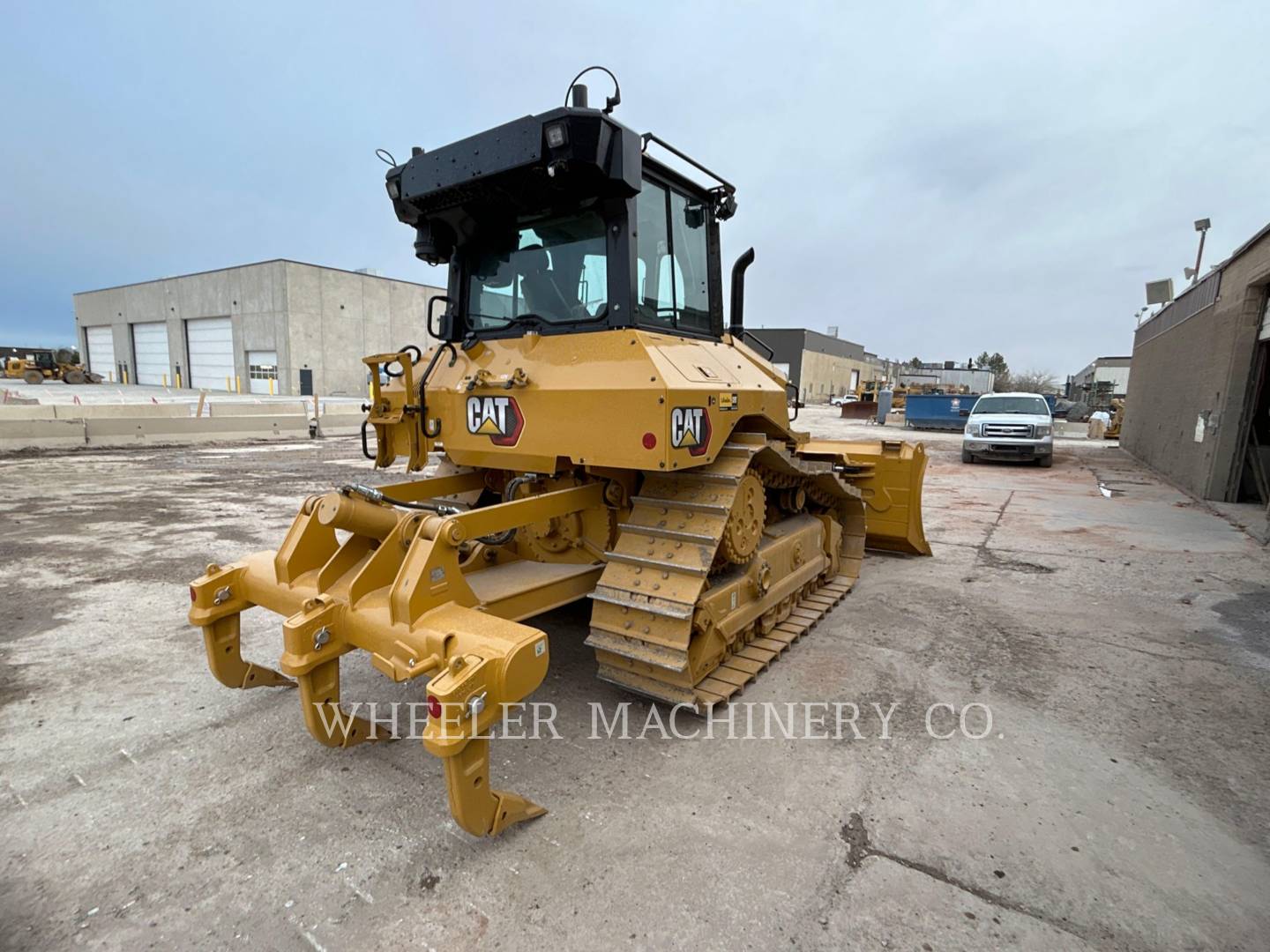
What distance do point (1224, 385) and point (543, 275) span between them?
1169 centimetres

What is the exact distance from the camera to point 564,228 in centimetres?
361

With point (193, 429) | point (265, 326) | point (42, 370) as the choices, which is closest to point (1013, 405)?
point (193, 429)

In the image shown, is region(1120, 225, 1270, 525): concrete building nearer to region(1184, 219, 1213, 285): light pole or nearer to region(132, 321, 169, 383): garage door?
region(1184, 219, 1213, 285): light pole

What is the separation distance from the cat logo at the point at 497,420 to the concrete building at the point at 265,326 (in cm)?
3534

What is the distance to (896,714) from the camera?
3416 millimetres

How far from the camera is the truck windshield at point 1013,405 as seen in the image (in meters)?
15.8

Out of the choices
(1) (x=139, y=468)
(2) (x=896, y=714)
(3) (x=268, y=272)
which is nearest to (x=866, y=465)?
(2) (x=896, y=714)

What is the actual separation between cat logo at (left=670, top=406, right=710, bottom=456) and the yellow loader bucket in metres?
3.08

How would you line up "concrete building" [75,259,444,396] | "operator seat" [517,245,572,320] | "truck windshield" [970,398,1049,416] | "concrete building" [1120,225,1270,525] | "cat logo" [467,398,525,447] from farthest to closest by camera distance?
"concrete building" [75,259,444,396]
"truck windshield" [970,398,1049,416]
"concrete building" [1120,225,1270,525]
"operator seat" [517,245,572,320]
"cat logo" [467,398,525,447]

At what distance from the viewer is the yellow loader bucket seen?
6.30 metres

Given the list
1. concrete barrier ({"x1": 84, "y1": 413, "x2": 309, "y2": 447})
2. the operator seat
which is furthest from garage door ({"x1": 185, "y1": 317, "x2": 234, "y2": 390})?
the operator seat

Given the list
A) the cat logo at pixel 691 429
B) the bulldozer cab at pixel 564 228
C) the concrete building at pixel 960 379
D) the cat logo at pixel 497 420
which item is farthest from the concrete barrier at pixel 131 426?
the concrete building at pixel 960 379

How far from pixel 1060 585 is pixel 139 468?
14.2m

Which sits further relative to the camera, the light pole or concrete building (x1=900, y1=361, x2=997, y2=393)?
concrete building (x1=900, y1=361, x2=997, y2=393)
